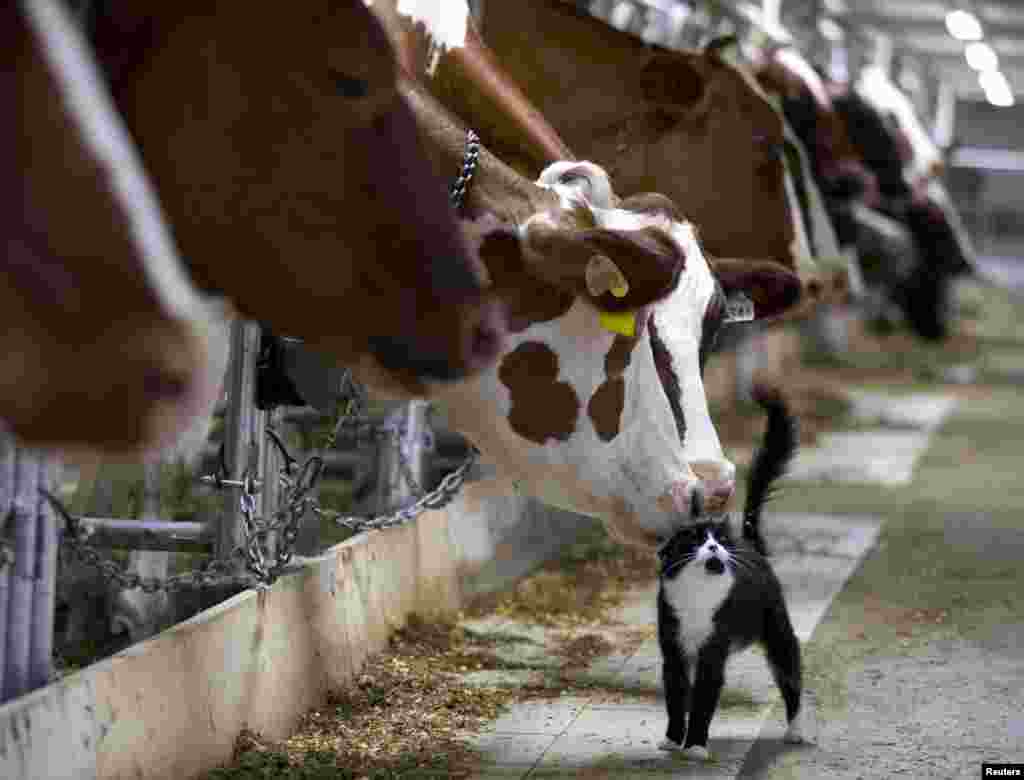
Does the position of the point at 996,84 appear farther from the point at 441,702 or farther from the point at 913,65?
the point at 441,702

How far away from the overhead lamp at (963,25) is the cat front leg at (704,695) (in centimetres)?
1139

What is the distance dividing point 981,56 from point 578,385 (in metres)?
14.7

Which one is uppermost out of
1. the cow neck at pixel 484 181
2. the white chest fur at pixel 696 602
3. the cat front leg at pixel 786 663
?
the cow neck at pixel 484 181

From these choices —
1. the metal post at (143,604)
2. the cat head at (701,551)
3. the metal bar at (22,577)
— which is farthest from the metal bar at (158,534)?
the cat head at (701,551)

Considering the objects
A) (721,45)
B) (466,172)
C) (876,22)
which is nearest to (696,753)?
(466,172)

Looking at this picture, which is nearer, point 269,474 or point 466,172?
point 466,172

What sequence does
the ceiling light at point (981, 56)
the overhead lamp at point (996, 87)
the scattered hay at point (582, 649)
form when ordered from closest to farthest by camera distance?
the scattered hay at point (582, 649)
the ceiling light at point (981, 56)
the overhead lamp at point (996, 87)

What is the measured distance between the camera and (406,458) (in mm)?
6902

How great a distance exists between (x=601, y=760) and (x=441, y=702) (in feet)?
2.37

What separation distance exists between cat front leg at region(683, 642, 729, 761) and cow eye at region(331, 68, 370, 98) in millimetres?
2297

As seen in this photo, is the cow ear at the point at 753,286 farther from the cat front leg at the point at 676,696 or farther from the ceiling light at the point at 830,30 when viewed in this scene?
the ceiling light at the point at 830,30

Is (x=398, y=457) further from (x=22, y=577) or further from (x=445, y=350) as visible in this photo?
(x=445, y=350)

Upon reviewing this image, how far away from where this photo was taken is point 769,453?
585 centimetres

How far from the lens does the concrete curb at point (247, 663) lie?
4172 mm
